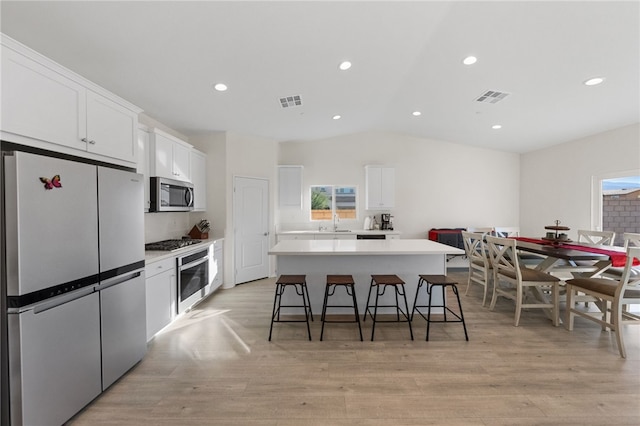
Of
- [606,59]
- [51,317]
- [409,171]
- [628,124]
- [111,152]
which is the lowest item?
[51,317]

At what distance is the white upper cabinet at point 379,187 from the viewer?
5.70 metres

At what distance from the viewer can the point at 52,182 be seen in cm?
160

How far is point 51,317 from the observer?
5.21ft

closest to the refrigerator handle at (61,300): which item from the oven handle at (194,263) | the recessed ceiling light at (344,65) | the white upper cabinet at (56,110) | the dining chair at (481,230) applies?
the white upper cabinet at (56,110)

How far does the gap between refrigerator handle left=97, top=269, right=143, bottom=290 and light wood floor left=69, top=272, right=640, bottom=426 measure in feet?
2.62

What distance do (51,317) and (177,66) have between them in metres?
2.35

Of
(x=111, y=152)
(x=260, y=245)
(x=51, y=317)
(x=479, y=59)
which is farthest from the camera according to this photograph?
(x=260, y=245)

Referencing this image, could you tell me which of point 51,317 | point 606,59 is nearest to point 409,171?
point 606,59

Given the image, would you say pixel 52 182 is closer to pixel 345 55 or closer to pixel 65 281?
pixel 65 281

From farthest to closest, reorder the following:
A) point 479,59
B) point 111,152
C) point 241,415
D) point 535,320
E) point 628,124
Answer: point 628,124 → point 535,320 → point 479,59 → point 111,152 → point 241,415

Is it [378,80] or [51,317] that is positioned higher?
[378,80]

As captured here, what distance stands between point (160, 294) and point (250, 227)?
7.32 feet

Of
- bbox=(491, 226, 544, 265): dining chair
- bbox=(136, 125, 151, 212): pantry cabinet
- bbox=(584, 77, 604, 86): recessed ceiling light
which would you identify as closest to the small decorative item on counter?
bbox=(136, 125, 151, 212): pantry cabinet

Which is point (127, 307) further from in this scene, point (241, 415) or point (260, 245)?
point (260, 245)
